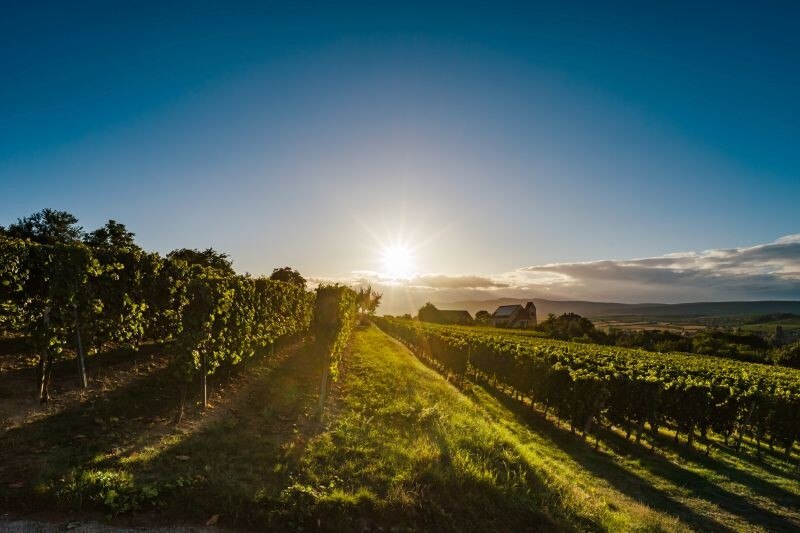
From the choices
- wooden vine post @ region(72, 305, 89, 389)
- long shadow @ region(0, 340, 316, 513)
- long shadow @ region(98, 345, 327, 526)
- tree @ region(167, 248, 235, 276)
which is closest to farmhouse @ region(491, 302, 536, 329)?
tree @ region(167, 248, 235, 276)

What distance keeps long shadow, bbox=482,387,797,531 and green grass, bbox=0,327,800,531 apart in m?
0.08

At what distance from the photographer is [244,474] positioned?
9141mm

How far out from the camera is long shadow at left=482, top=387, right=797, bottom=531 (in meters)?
12.9

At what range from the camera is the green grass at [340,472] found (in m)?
7.95

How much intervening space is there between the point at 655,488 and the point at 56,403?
21393mm

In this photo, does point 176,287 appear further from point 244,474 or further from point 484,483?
point 484,483

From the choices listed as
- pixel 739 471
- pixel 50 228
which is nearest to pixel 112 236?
pixel 50 228

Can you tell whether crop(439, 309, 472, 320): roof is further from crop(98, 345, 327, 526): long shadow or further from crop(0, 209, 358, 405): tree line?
crop(98, 345, 327, 526): long shadow

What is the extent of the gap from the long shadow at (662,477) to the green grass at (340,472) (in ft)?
0.27

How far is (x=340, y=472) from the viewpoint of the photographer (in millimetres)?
9758

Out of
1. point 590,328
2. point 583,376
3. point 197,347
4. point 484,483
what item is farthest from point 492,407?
point 590,328

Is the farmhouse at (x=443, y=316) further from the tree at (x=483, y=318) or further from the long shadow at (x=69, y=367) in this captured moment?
the long shadow at (x=69, y=367)

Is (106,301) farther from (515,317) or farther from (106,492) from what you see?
(515,317)

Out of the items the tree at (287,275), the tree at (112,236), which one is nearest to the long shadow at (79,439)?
the tree at (112,236)
